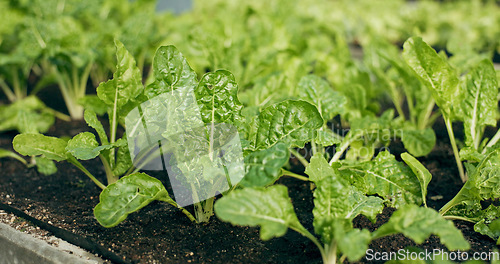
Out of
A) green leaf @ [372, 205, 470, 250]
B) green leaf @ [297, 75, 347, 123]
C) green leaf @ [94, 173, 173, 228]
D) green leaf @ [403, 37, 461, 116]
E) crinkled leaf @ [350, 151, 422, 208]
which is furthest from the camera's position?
green leaf @ [297, 75, 347, 123]

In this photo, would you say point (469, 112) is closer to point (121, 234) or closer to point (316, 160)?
point (316, 160)

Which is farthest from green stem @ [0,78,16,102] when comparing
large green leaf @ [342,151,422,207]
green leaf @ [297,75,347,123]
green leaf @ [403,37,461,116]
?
green leaf @ [403,37,461,116]

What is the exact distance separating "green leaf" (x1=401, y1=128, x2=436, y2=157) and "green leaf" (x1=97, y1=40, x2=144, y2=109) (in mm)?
1144

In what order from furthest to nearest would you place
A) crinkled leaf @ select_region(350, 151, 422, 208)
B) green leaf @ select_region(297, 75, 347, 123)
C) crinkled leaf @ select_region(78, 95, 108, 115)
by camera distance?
crinkled leaf @ select_region(78, 95, 108, 115)
green leaf @ select_region(297, 75, 347, 123)
crinkled leaf @ select_region(350, 151, 422, 208)

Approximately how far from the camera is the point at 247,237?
137cm

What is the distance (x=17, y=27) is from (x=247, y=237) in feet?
7.55

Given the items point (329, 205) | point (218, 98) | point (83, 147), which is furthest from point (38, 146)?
point (329, 205)

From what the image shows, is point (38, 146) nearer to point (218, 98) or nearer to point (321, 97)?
point (218, 98)

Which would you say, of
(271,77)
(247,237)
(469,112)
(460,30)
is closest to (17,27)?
(271,77)

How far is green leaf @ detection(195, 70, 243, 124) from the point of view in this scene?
4.41 feet

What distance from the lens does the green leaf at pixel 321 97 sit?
1.71 m

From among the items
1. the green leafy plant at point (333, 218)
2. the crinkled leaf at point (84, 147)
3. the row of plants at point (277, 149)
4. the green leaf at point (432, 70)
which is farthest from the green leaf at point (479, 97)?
the crinkled leaf at point (84, 147)

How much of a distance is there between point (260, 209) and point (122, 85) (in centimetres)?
76

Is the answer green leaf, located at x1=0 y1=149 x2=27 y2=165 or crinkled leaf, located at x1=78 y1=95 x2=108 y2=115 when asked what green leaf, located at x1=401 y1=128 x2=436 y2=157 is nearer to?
crinkled leaf, located at x1=78 y1=95 x2=108 y2=115
